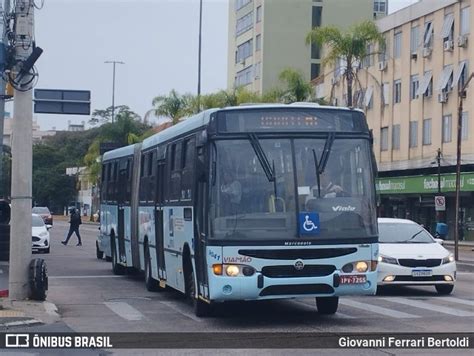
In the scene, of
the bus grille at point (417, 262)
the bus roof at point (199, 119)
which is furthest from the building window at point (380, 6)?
the bus grille at point (417, 262)

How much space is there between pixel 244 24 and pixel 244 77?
4.82 meters

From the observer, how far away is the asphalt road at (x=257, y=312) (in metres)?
14.7

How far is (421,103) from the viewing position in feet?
198

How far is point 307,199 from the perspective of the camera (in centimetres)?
1435

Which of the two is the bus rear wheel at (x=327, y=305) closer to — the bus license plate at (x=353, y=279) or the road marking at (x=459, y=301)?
the bus license plate at (x=353, y=279)

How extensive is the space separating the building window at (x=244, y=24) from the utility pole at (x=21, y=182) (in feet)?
235

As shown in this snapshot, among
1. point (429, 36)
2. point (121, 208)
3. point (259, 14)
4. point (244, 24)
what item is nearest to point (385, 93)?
point (429, 36)

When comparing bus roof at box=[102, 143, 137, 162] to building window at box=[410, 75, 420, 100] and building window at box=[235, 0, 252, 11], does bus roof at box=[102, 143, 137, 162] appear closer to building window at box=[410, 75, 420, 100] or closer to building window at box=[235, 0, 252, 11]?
building window at box=[410, 75, 420, 100]

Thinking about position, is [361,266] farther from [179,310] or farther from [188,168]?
Result: [179,310]

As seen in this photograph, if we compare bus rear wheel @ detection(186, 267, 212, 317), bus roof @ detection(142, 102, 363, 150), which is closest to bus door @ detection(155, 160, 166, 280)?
bus roof @ detection(142, 102, 363, 150)

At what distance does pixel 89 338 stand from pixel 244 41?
78.2 meters

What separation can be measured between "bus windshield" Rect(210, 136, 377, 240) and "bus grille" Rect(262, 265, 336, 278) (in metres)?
0.44

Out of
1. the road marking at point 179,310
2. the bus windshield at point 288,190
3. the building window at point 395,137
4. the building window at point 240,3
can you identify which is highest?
the building window at point 240,3

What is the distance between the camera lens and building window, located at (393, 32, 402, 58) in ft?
207
